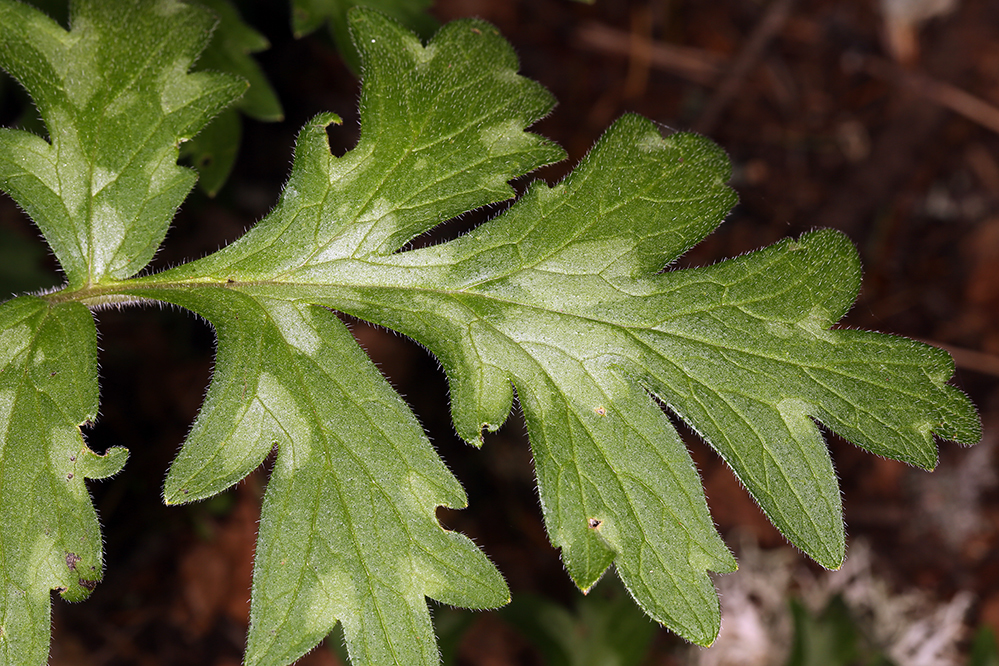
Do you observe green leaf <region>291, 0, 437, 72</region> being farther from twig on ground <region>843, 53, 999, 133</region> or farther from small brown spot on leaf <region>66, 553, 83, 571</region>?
twig on ground <region>843, 53, 999, 133</region>

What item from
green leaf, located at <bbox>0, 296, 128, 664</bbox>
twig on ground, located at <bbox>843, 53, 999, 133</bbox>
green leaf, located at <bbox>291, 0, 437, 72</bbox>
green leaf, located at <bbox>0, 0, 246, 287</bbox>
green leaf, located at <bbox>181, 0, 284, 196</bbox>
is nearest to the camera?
green leaf, located at <bbox>0, 296, 128, 664</bbox>

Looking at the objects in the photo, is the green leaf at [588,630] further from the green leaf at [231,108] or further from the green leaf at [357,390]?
the green leaf at [231,108]

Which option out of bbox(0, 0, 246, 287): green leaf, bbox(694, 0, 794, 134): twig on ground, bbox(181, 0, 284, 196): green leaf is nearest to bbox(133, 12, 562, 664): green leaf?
bbox(0, 0, 246, 287): green leaf

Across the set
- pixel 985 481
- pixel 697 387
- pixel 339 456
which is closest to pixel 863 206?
pixel 985 481

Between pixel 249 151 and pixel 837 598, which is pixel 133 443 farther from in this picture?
pixel 837 598

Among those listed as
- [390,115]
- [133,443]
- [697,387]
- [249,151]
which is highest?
[390,115]

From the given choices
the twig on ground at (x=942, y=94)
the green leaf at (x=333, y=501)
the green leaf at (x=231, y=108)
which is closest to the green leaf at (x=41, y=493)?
the green leaf at (x=333, y=501)

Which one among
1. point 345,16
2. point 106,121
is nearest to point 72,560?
point 106,121

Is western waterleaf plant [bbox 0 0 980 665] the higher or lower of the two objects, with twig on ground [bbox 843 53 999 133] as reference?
lower
